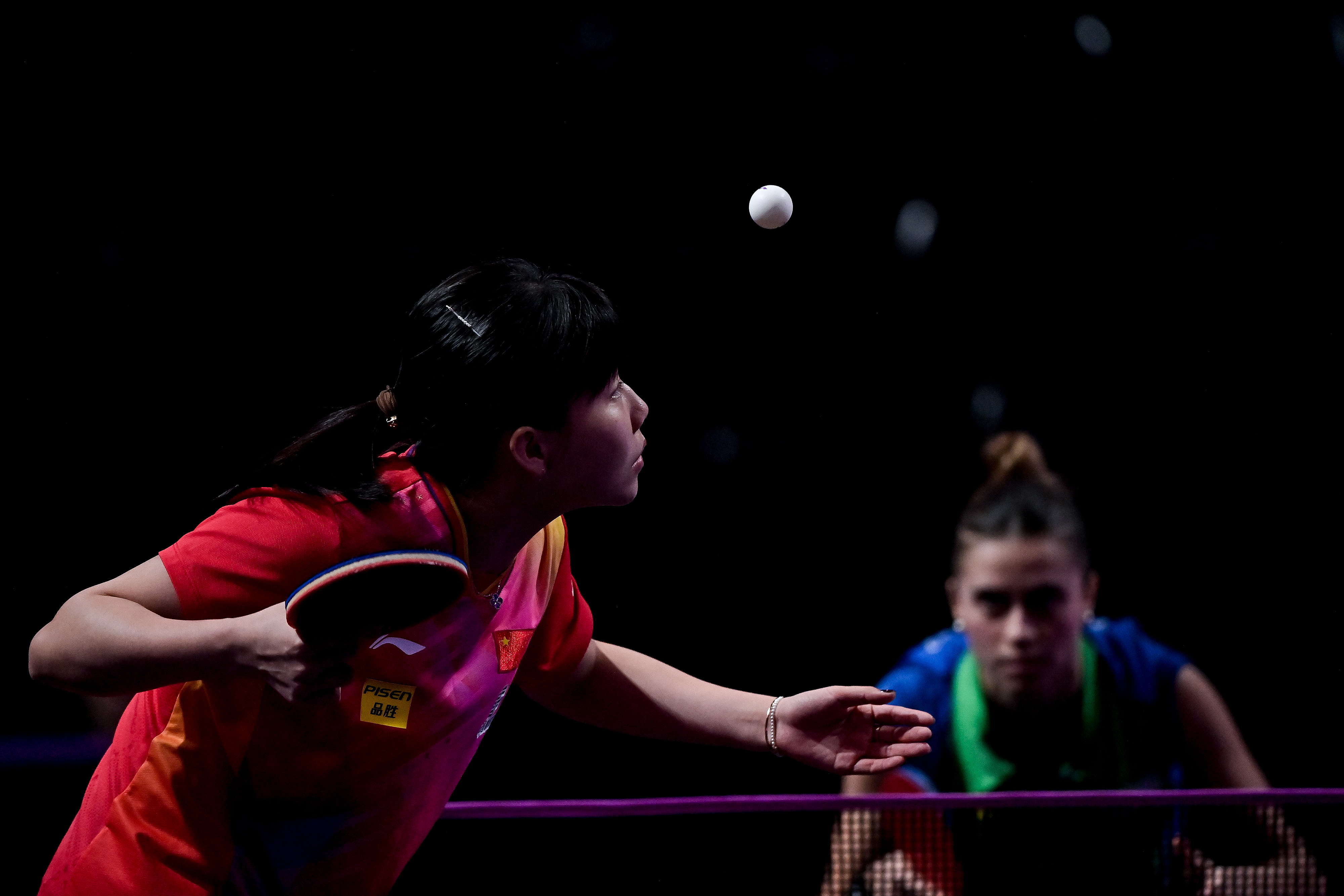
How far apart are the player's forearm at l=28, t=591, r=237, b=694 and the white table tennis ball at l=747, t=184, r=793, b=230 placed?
1326 mm

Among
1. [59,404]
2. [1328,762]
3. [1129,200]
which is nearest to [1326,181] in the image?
[1129,200]

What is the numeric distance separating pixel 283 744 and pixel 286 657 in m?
0.35

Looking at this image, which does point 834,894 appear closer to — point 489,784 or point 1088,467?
point 489,784

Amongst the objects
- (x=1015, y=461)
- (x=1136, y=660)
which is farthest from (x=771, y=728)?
(x=1015, y=461)

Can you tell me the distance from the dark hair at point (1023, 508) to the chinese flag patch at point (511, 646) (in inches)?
76.0

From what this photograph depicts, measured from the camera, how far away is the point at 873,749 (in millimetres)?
1814

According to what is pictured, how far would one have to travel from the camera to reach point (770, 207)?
2281 mm

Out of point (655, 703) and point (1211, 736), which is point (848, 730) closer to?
point (655, 703)

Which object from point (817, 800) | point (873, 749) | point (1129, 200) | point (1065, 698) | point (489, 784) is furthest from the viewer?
point (1129, 200)

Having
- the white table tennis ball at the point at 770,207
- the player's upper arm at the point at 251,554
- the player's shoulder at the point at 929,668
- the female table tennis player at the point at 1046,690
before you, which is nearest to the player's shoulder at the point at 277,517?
the player's upper arm at the point at 251,554

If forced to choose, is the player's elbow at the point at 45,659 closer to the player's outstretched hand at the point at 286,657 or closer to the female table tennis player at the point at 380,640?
the female table tennis player at the point at 380,640

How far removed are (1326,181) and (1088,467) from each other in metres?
1.26

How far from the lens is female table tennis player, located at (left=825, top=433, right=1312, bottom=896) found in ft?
10.7

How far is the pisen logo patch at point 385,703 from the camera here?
1.58 meters
